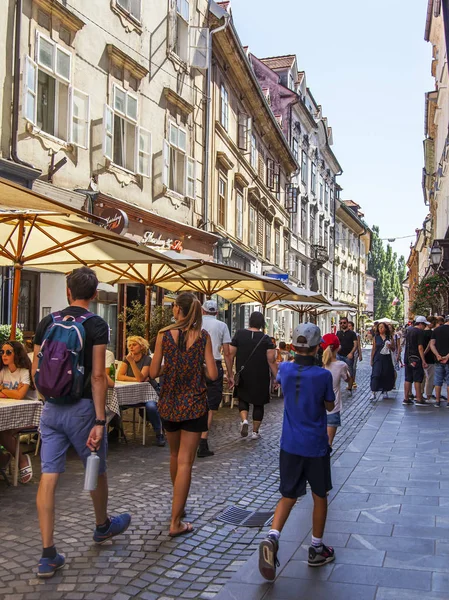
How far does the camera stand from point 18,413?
668cm

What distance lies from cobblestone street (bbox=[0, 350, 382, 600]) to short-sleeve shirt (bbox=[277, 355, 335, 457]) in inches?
36.6

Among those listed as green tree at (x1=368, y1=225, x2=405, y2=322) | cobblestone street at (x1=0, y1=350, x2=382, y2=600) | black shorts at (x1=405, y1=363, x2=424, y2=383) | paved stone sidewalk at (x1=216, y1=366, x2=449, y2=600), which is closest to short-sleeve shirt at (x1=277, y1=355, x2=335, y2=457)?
paved stone sidewalk at (x1=216, y1=366, x2=449, y2=600)

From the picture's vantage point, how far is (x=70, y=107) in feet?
44.5

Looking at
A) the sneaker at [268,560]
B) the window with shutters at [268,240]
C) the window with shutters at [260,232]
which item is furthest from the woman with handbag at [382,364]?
the window with shutters at [268,240]

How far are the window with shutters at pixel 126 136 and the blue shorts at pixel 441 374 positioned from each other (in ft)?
27.0

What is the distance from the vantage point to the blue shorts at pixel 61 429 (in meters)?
4.51

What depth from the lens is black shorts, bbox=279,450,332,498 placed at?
4.64 m

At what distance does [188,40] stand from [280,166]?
16628mm

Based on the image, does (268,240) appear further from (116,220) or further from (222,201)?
(116,220)

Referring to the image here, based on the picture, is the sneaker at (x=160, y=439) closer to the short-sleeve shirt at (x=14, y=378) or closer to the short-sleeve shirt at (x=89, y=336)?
the short-sleeve shirt at (x=14, y=378)

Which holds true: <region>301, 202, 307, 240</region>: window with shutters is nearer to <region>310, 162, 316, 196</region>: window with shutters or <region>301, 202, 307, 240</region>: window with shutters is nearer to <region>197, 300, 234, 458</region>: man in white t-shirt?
<region>310, 162, 316, 196</region>: window with shutters

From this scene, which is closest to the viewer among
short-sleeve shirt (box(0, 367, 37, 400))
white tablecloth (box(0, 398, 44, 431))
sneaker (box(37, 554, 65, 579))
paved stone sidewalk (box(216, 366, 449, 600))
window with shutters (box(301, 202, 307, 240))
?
paved stone sidewalk (box(216, 366, 449, 600))

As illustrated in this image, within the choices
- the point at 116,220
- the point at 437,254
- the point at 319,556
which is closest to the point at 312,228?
the point at 437,254

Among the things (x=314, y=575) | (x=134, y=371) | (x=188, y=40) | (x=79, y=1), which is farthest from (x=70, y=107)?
(x=314, y=575)
